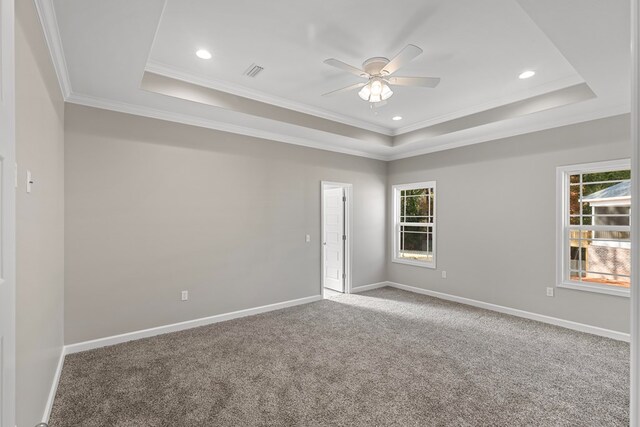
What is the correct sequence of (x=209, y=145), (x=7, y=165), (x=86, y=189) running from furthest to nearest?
(x=209, y=145) < (x=86, y=189) < (x=7, y=165)

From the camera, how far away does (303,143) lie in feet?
16.3

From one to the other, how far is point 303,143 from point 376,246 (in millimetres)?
2516

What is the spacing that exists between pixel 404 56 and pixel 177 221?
10.1ft

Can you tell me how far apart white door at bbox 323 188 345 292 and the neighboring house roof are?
3.54 meters

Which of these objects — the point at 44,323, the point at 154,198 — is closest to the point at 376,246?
the point at 154,198

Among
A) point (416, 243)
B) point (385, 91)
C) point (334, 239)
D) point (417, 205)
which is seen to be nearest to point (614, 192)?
point (417, 205)

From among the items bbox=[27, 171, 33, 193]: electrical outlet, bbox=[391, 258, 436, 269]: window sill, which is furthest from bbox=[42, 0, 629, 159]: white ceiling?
bbox=[391, 258, 436, 269]: window sill

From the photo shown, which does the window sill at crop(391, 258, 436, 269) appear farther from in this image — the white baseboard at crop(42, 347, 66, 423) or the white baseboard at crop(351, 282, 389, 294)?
the white baseboard at crop(42, 347, 66, 423)

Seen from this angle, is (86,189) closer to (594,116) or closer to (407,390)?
(407,390)

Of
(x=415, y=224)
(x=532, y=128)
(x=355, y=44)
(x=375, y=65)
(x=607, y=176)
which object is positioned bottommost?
(x=415, y=224)

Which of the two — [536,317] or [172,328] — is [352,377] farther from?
[536,317]

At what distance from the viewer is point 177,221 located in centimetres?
380

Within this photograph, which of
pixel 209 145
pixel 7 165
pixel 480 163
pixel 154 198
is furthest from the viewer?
pixel 480 163

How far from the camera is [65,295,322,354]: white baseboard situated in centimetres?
319
